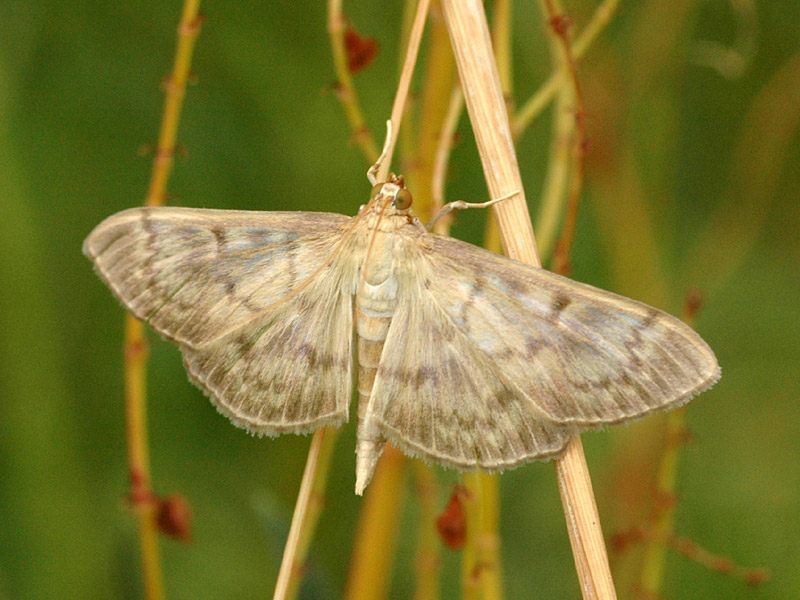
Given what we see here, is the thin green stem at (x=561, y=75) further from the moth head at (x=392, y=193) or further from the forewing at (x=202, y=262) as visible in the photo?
the forewing at (x=202, y=262)

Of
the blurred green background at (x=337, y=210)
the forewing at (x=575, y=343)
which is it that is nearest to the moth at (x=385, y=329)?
the forewing at (x=575, y=343)

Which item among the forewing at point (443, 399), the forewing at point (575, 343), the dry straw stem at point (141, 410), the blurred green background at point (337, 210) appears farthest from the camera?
the blurred green background at point (337, 210)

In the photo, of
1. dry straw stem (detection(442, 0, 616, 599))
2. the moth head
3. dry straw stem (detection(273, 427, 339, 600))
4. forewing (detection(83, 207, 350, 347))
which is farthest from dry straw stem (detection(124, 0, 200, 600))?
dry straw stem (detection(442, 0, 616, 599))

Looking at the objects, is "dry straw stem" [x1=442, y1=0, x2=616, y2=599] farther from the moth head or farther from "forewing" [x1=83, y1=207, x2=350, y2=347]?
"forewing" [x1=83, y1=207, x2=350, y2=347]

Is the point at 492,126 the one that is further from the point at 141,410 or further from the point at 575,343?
the point at 141,410

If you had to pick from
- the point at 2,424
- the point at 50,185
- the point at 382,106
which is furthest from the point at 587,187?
the point at 2,424

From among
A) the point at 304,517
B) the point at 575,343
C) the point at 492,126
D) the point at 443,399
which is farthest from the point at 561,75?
the point at 304,517

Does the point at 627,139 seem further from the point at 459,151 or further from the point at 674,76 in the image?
the point at 459,151
